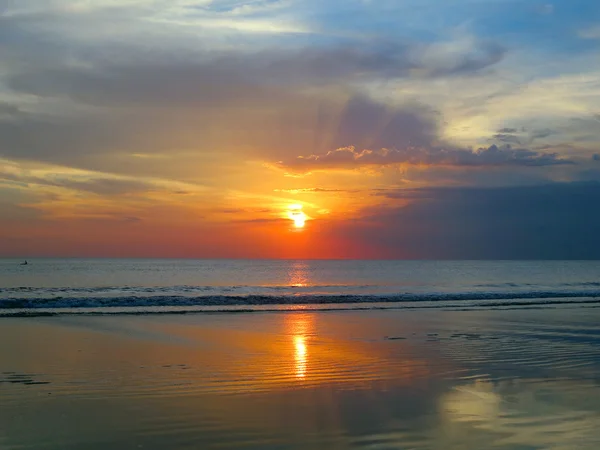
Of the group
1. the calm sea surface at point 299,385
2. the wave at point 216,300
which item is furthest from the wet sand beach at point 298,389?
the wave at point 216,300

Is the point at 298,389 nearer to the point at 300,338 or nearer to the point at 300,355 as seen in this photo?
the point at 300,355

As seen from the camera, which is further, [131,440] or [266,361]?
[266,361]

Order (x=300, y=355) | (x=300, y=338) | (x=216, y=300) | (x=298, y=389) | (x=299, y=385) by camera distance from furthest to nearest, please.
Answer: (x=216, y=300) < (x=300, y=338) < (x=300, y=355) < (x=299, y=385) < (x=298, y=389)

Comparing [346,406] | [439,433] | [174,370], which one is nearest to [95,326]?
[174,370]

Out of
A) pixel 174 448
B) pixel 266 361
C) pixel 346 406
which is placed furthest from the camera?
pixel 266 361

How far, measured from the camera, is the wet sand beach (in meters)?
7.66

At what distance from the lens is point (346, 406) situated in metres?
9.20

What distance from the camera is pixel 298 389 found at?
1043cm

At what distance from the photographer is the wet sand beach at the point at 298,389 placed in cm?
766

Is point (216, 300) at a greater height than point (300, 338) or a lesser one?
greater

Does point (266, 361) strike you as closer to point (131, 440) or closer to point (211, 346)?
point (211, 346)

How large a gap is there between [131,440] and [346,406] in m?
3.37

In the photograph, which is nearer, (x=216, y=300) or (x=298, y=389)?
(x=298, y=389)

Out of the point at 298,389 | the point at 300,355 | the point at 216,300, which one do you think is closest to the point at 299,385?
the point at 298,389
